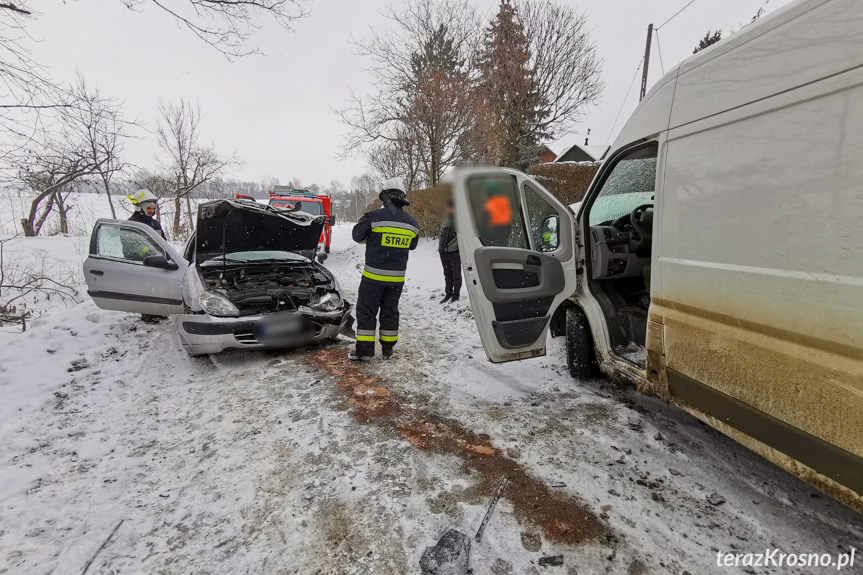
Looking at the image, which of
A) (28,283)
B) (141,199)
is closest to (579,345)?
(141,199)

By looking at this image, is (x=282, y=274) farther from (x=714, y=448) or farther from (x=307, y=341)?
(x=714, y=448)

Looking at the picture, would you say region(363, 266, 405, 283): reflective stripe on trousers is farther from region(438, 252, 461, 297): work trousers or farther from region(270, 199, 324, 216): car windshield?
region(270, 199, 324, 216): car windshield

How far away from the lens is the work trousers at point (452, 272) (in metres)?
6.50

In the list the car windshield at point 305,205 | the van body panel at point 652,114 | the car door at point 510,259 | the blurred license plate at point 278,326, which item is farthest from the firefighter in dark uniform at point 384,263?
the car windshield at point 305,205

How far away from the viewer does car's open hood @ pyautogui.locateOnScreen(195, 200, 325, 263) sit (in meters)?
4.34

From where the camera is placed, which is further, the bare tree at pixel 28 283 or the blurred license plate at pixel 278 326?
the bare tree at pixel 28 283

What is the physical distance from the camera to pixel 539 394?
3281 millimetres

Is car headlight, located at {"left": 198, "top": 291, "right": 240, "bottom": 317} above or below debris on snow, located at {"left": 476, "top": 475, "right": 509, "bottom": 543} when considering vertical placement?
above

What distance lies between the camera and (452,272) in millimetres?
6539

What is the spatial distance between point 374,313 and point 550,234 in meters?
2.00

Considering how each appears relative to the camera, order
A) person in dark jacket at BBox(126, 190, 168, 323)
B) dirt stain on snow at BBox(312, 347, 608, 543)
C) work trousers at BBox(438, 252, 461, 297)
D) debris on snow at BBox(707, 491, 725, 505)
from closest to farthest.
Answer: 1. dirt stain on snow at BBox(312, 347, 608, 543)
2. debris on snow at BBox(707, 491, 725, 505)
3. person in dark jacket at BBox(126, 190, 168, 323)
4. work trousers at BBox(438, 252, 461, 297)

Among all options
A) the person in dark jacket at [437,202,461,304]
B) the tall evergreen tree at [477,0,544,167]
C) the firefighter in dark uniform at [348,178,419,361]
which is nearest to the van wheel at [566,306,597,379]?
the firefighter in dark uniform at [348,178,419,361]

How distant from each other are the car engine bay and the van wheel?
2.84m

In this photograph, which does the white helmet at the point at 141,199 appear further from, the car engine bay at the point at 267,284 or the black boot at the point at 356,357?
the black boot at the point at 356,357
